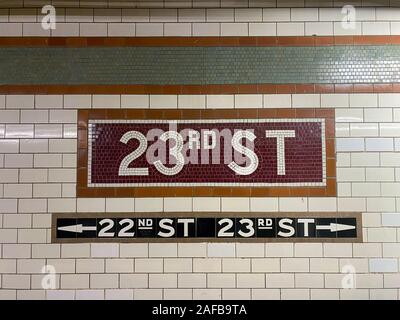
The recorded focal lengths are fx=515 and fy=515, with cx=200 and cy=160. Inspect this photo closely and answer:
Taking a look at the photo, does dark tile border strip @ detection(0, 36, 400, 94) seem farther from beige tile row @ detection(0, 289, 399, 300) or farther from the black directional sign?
beige tile row @ detection(0, 289, 399, 300)

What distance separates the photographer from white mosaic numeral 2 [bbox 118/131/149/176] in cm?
414

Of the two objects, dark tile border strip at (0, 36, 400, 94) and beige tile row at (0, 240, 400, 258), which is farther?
dark tile border strip at (0, 36, 400, 94)

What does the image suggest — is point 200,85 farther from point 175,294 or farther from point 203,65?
point 175,294

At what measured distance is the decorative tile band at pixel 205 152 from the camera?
4.12m

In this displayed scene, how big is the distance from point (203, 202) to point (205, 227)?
0.20 m

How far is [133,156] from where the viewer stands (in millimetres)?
4148

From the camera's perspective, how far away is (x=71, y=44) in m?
4.24

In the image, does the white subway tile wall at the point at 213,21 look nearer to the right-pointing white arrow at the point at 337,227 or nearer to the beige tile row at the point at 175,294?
the right-pointing white arrow at the point at 337,227

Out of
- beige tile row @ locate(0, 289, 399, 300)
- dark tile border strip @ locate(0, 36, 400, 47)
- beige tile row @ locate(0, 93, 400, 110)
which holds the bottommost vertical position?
beige tile row @ locate(0, 289, 399, 300)

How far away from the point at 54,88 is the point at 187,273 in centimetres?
184

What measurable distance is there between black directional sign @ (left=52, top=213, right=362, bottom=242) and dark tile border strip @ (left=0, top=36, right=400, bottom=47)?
1394mm

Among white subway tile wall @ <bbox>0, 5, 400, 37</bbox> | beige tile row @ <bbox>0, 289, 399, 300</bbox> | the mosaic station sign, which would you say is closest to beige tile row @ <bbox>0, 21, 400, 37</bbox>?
white subway tile wall @ <bbox>0, 5, 400, 37</bbox>

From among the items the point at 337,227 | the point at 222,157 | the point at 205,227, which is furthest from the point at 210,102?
the point at 337,227

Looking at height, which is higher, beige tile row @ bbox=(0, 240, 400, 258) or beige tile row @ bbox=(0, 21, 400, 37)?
beige tile row @ bbox=(0, 21, 400, 37)
